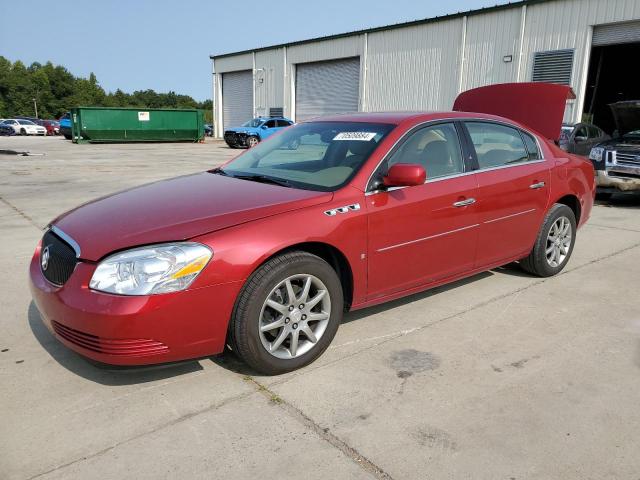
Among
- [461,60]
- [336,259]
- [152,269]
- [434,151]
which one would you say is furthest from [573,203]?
[461,60]

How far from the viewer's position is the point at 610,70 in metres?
22.6

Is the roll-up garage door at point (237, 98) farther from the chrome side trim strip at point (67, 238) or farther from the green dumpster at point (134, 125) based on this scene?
the chrome side trim strip at point (67, 238)

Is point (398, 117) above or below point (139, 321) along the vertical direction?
above

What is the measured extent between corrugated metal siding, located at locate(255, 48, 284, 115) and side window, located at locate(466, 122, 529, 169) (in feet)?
95.2

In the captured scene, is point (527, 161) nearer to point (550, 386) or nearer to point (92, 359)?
point (550, 386)

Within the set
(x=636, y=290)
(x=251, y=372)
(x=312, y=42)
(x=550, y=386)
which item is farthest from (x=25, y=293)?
(x=312, y=42)

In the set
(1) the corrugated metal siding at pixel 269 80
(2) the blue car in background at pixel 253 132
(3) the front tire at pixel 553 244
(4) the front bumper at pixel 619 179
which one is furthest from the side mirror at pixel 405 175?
(1) the corrugated metal siding at pixel 269 80

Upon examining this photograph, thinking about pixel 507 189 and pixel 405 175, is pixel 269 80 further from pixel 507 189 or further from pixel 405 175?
pixel 405 175

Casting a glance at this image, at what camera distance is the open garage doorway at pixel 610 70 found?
17153 mm

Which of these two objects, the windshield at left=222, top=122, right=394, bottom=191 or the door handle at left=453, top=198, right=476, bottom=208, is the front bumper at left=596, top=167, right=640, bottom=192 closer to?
the door handle at left=453, top=198, right=476, bottom=208

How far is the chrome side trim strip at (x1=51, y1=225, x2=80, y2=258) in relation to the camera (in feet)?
9.08

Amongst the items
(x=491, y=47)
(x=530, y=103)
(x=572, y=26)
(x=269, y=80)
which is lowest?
(x=530, y=103)

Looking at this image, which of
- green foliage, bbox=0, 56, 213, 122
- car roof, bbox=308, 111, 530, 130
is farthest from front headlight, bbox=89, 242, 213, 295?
green foliage, bbox=0, 56, 213, 122

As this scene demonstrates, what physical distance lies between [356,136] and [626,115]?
315 inches
